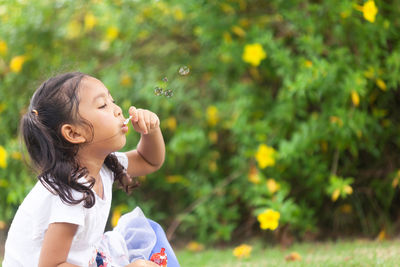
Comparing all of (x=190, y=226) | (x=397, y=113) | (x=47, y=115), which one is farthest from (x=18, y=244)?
(x=397, y=113)

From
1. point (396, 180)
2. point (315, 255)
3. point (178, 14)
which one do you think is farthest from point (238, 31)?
point (315, 255)

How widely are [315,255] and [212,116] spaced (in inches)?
41.4

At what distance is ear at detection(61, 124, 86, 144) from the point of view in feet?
4.91

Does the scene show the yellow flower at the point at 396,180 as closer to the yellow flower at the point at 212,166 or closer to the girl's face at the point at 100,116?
the yellow flower at the point at 212,166

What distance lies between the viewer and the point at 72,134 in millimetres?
1505

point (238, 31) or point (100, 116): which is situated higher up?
point (100, 116)

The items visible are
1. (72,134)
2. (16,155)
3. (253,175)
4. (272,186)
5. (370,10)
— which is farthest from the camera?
(16,155)

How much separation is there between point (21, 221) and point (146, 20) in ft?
6.41

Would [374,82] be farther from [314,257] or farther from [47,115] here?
[47,115]

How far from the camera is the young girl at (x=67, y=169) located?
4.69 ft

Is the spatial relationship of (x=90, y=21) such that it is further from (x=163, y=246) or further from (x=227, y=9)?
(x=163, y=246)

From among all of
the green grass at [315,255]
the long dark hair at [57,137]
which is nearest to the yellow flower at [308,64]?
the green grass at [315,255]

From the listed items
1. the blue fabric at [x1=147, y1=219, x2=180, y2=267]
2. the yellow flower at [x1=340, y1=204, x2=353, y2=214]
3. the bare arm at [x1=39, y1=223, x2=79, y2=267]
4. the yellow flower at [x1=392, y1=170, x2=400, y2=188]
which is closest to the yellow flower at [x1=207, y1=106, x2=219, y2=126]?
the yellow flower at [x1=340, y1=204, x2=353, y2=214]

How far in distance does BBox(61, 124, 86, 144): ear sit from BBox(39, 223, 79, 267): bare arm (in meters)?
0.23
